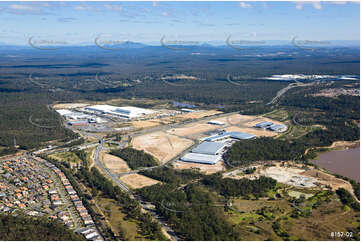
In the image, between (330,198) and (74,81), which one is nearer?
(330,198)

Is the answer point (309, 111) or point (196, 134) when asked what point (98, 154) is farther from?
point (309, 111)

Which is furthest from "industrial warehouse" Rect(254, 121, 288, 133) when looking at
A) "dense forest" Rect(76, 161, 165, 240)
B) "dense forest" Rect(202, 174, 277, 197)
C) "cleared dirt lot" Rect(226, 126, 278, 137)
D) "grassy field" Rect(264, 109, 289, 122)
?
"dense forest" Rect(76, 161, 165, 240)

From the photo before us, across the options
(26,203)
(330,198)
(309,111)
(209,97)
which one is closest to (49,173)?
(26,203)

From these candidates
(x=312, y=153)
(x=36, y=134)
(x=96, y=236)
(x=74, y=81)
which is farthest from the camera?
(x=74, y=81)

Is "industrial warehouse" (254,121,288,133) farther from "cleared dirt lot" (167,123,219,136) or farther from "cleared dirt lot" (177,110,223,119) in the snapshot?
"cleared dirt lot" (177,110,223,119)

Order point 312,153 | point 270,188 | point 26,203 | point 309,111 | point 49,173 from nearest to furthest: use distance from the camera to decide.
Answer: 1. point 26,203
2. point 270,188
3. point 49,173
4. point 312,153
5. point 309,111

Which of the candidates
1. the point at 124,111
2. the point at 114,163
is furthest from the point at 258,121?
the point at 114,163

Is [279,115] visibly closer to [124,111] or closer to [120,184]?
[124,111]
